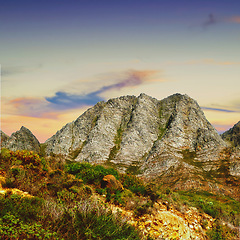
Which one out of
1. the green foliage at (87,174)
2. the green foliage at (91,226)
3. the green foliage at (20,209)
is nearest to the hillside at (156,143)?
the green foliage at (87,174)

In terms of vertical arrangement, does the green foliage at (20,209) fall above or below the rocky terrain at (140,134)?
below

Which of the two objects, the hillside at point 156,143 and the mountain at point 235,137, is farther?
the mountain at point 235,137

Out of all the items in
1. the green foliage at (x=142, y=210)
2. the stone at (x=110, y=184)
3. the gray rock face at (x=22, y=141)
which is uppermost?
the gray rock face at (x=22, y=141)

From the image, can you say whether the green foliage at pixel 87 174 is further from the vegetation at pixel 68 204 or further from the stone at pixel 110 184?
the stone at pixel 110 184

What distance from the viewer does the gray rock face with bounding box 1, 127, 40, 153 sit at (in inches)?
6344

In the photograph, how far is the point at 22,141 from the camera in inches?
6604

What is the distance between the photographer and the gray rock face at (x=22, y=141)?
161 metres

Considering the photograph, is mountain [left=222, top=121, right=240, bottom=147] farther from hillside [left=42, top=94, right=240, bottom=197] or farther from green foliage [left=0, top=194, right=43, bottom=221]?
green foliage [left=0, top=194, right=43, bottom=221]

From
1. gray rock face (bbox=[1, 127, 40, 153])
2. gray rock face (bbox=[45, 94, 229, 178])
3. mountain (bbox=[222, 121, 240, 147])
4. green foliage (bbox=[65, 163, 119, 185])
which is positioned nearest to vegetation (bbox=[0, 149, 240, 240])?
green foliage (bbox=[65, 163, 119, 185])

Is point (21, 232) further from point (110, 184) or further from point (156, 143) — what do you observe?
point (156, 143)

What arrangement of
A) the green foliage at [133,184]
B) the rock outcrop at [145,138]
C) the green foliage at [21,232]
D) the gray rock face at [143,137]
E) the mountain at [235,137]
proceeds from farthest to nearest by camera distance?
the mountain at [235,137], the gray rock face at [143,137], the rock outcrop at [145,138], the green foliage at [133,184], the green foliage at [21,232]

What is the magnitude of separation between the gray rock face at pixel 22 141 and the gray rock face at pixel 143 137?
12896 mm

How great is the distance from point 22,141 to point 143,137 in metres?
103

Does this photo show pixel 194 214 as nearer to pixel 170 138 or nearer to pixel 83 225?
pixel 83 225
